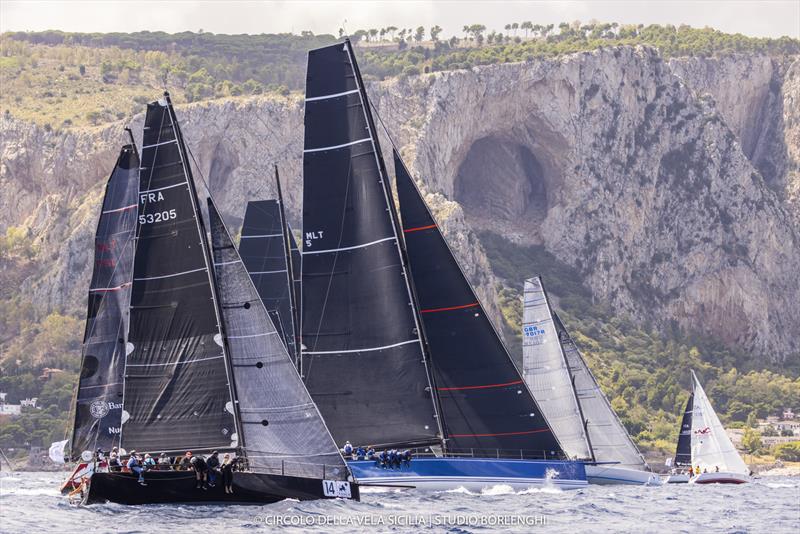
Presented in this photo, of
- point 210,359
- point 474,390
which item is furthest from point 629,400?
point 210,359

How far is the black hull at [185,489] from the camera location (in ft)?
105

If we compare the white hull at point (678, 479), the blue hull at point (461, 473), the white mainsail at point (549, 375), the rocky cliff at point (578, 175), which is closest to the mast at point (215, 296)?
the blue hull at point (461, 473)

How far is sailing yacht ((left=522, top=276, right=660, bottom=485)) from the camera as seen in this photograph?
166ft

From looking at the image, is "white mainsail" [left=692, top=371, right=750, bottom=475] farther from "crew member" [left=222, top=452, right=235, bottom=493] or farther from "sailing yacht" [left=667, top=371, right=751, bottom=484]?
"crew member" [left=222, top=452, right=235, bottom=493]

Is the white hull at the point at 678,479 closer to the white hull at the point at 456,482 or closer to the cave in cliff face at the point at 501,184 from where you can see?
the white hull at the point at 456,482

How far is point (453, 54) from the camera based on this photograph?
149500 millimetres

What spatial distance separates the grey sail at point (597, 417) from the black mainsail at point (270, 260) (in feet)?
34.6

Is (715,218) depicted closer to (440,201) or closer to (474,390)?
(440,201)

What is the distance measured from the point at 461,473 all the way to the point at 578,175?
9439 centimetres

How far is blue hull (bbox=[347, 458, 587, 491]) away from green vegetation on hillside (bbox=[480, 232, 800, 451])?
224 feet

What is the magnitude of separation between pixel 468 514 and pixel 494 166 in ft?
353

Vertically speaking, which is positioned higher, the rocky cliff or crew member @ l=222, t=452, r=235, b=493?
the rocky cliff

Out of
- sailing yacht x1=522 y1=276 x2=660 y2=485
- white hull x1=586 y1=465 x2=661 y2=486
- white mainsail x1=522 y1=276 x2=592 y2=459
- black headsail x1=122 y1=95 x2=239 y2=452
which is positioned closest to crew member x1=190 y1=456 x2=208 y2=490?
black headsail x1=122 y1=95 x2=239 y2=452

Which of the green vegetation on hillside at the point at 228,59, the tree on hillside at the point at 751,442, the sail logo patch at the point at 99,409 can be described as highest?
the green vegetation on hillside at the point at 228,59
